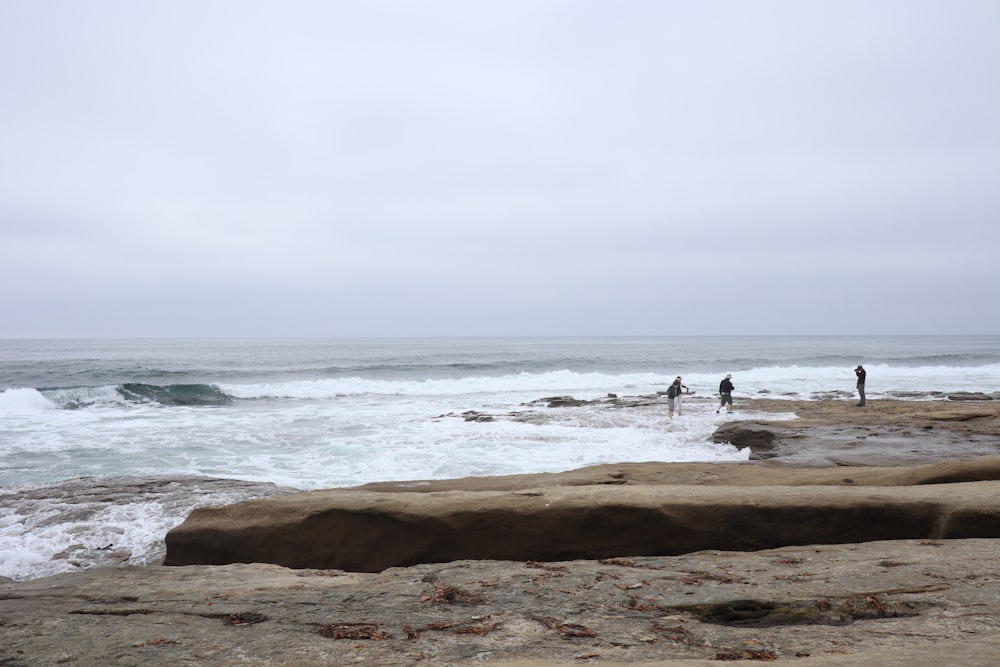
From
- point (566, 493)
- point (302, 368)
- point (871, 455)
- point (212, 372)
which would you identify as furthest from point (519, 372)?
point (566, 493)

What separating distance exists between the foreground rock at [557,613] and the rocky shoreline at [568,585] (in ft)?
0.05

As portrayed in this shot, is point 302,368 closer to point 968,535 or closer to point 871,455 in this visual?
point 871,455

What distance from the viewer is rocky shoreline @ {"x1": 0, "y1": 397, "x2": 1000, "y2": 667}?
9.29 feet

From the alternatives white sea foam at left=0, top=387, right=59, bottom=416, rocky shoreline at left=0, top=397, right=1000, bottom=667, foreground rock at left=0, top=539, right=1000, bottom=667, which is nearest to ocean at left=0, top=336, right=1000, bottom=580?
white sea foam at left=0, top=387, right=59, bottom=416

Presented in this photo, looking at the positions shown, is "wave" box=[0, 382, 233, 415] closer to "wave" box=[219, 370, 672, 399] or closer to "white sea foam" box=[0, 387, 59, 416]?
"white sea foam" box=[0, 387, 59, 416]

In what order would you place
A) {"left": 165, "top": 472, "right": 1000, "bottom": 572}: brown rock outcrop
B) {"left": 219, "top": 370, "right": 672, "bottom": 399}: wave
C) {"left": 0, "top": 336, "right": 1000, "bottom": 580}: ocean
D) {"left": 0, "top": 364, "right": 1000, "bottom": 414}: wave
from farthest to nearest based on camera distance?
→ {"left": 219, "top": 370, "right": 672, "bottom": 399}: wave, {"left": 0, "top": 364, "right": 1000, "bottom": 414}: wave, {"left": 0, "top": 336, "right": 1000, "bottom": 580}: ocean, {"left": 165, "top": 472, "right": 1000, "bottom": 572}: brown rock outcrop

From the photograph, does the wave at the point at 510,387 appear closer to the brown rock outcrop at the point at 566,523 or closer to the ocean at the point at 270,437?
the ocean at the point at 270,437

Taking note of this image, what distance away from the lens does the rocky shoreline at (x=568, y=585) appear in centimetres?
283

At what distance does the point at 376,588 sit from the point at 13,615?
2162 mm

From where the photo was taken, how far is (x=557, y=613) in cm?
331

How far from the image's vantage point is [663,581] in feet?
12.4

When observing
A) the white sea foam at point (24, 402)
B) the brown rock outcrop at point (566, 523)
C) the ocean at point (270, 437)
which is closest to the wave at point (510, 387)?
the white sea foam at point (24, 402)

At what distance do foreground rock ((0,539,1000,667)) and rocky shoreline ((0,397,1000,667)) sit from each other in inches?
0.6

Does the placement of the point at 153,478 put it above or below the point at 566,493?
below
